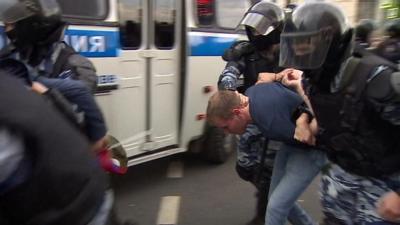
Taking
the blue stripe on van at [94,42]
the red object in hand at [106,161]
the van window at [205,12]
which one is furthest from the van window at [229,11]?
the red object in hand at [106,161]

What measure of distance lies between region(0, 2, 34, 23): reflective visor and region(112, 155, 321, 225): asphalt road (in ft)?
7.82

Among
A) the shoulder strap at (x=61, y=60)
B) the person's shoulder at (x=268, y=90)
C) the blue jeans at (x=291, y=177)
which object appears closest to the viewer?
the shoulder strap at (x=61, y=60)

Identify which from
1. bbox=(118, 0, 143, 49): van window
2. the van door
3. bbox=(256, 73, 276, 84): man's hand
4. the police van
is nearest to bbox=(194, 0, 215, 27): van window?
the police van

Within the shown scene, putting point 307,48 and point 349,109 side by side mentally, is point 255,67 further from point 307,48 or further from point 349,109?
point 349,109

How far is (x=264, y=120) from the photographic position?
299cm

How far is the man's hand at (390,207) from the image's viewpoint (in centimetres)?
206

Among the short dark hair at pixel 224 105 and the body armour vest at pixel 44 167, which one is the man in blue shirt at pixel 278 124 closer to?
the short dark hair at pixel 224 105

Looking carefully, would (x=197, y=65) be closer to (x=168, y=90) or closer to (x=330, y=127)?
(x=168, y=90)

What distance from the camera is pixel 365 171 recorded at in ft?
7.29

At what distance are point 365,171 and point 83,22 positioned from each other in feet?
9.80

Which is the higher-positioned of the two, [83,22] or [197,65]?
[83,22]

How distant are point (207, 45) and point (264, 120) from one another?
303 centimetres

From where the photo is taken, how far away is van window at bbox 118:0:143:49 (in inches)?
193

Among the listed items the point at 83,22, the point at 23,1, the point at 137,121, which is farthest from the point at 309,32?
the point at 137,121
